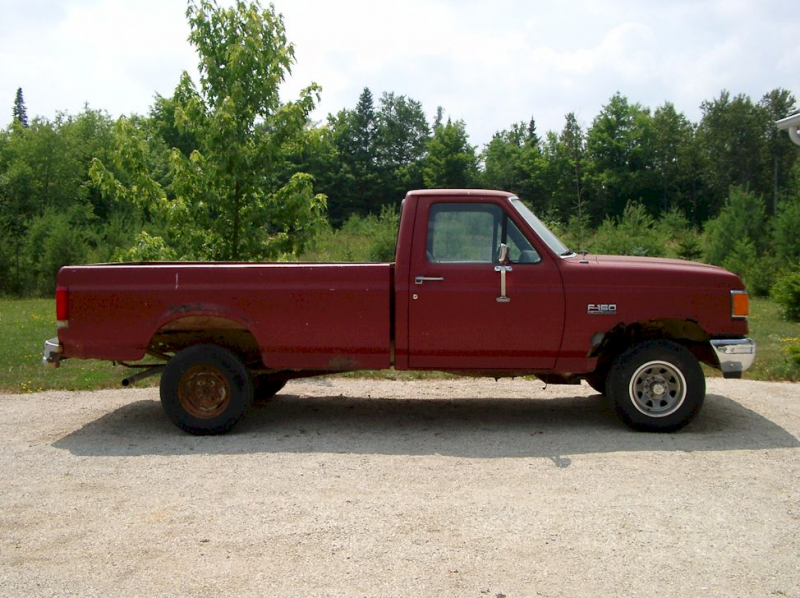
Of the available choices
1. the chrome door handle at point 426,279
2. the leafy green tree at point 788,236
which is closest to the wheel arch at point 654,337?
the chrome door handle at point 426,279

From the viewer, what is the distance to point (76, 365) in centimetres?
1231

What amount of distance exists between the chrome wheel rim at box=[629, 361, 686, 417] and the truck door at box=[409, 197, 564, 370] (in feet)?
2.61

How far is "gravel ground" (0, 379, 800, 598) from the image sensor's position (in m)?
4.50

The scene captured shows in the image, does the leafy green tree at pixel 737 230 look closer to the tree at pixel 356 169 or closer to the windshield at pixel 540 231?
the windshield at pixel 540 231

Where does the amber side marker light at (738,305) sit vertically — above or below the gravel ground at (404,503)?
above

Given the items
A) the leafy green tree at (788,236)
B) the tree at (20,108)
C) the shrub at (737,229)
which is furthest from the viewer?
the tree at (20,108)

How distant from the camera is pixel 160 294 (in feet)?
25.1

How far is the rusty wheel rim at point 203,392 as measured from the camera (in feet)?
25.3

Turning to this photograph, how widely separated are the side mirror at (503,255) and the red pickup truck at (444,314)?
15 mm

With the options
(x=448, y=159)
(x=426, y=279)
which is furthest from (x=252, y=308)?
(x=448, y=159)

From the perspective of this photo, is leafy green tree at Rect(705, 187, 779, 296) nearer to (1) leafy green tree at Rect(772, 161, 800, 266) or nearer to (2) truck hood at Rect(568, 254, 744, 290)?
(1) leafy green tree at Rect(772, 161, 800, 266)

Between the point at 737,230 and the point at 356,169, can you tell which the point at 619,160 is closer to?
the point at 356,169

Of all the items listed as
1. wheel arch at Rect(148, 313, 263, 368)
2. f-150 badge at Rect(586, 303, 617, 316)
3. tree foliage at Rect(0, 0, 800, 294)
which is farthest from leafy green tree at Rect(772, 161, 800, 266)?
wheel arch at Rect(148, 313, 263, 368)

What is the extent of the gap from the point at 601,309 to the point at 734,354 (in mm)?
1229
